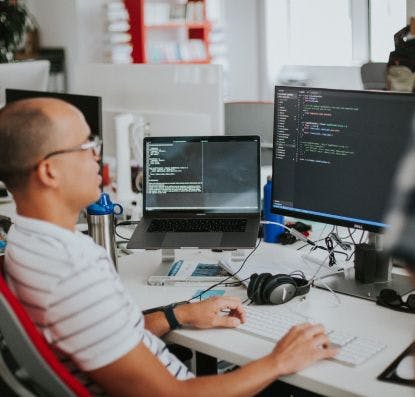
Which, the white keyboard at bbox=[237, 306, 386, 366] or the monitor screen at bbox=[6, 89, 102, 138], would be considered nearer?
the white keyboard at bbox=[237, 306, 386, 366]

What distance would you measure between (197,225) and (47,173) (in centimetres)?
85

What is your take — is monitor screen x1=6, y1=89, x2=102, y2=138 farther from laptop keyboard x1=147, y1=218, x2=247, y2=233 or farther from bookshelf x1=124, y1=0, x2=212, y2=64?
bookshelf x1=124, y1=0, x2=212, y2=64

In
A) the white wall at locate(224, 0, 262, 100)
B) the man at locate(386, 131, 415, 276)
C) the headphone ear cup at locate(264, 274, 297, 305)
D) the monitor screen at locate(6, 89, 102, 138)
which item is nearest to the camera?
the man at locate(386, 131, 415, 276)

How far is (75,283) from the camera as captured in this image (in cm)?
129

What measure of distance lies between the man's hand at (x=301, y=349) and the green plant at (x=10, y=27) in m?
4.84

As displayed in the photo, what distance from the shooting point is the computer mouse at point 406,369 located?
139 centimetres

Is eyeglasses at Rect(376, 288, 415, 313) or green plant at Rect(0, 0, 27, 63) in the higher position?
green plant at Rect(0, 0, 27, 63)

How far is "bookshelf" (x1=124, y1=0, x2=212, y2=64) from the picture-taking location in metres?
6.09

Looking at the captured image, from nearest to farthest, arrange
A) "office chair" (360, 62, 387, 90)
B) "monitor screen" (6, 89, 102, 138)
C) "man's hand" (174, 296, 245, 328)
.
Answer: "man's hand" (174, 296, 245, 328)
"monitor screen" (6, 89, 102, 138)
"office chair" (360, 62, 387, 90)

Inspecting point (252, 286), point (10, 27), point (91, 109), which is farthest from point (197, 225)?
point (10, 27)

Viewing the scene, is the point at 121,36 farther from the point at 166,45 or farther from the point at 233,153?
the point at 233,153

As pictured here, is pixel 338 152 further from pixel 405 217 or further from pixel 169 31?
pixel 169 31

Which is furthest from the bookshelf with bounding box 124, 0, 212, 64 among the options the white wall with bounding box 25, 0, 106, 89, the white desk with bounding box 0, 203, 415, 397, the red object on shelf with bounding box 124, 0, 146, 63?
the white desk with bounding box 0, 203, 415, 397

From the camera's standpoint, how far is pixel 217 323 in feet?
5.43
